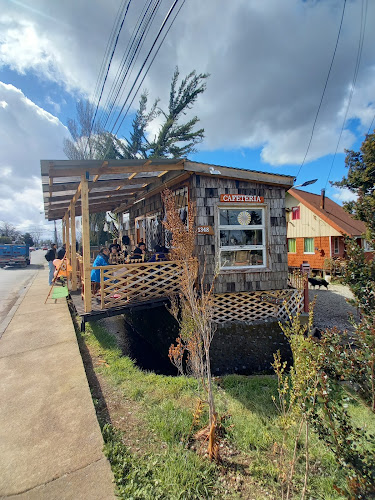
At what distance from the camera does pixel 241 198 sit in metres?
6.88

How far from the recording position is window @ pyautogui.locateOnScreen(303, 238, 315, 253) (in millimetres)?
19078

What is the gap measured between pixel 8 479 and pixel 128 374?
7.36ft

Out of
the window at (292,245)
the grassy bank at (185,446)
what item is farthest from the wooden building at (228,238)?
the window at (292,245)

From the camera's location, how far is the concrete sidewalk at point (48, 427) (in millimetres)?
2260

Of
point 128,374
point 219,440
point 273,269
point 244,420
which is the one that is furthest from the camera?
point 273,269

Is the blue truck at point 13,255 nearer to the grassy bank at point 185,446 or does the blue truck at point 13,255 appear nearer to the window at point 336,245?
the grassy bank at point 185,446

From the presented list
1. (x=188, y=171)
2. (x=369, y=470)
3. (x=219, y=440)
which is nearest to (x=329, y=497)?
(x=369, y=470)

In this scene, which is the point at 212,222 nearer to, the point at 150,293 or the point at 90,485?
the point at 150,293

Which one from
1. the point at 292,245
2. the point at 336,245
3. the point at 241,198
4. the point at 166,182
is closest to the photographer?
the point at 241,198

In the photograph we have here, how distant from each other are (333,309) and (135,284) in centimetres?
858

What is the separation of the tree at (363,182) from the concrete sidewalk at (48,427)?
225 inches

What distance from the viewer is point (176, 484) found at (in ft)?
7.72

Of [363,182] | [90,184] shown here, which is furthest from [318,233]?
[90,184]

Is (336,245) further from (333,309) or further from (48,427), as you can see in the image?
(48,427)
